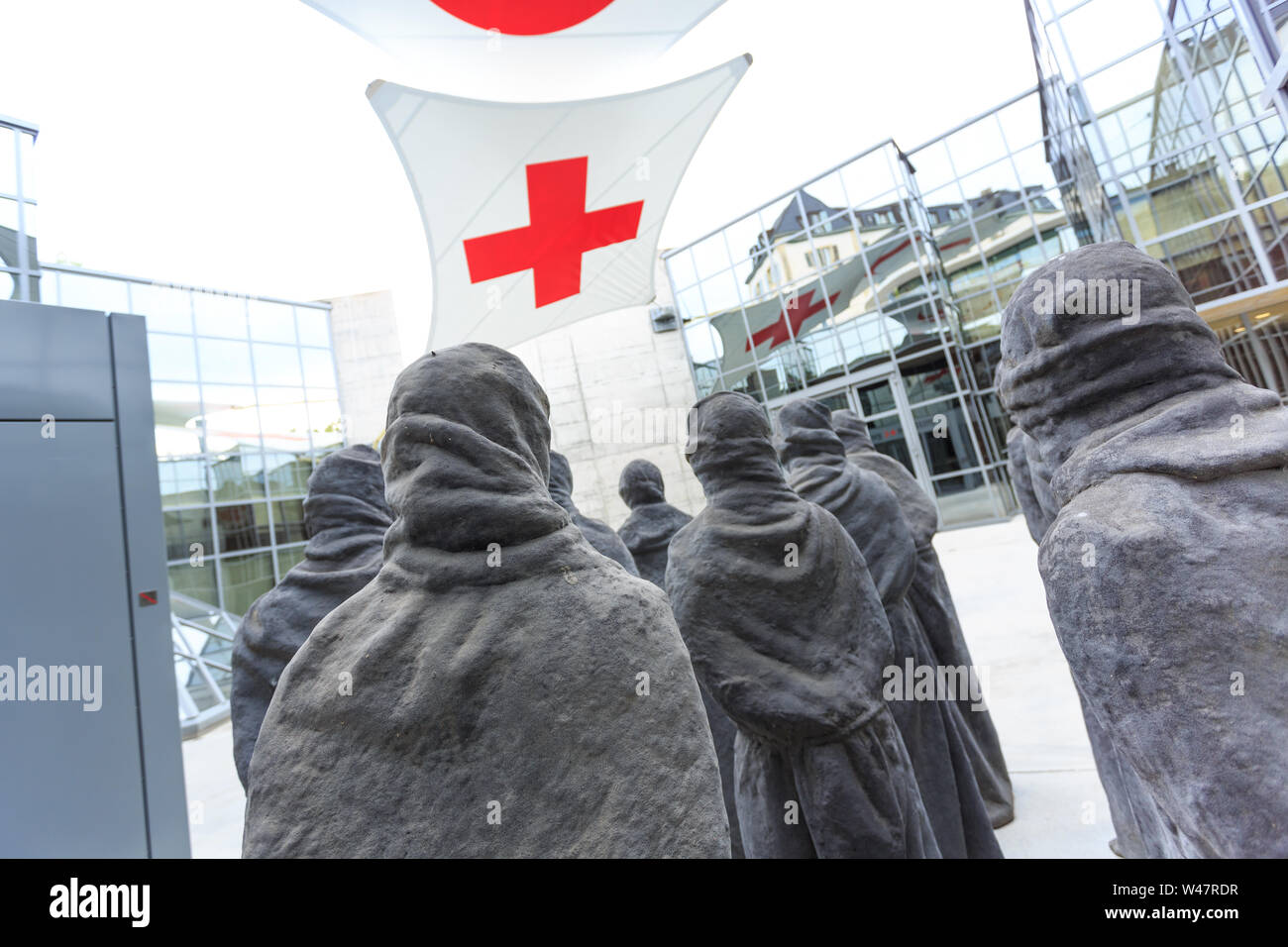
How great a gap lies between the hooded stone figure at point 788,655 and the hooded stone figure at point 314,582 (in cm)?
164

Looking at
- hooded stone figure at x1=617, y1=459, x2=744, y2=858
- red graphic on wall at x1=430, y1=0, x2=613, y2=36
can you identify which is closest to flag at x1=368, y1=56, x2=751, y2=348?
red graphic on wall at x1=430, y1=0, x2=613, y2=36

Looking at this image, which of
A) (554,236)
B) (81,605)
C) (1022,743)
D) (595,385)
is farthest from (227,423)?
(1022,743)

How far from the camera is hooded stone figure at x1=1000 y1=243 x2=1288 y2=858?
1124mm

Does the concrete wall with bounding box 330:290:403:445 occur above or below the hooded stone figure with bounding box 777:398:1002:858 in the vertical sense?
above

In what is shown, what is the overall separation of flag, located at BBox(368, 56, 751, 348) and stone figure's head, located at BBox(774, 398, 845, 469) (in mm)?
3647

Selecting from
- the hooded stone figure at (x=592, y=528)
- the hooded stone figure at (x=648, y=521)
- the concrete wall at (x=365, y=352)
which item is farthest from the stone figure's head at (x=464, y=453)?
the concrete wall at (x=365, y=352)

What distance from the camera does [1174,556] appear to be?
3.95 feet

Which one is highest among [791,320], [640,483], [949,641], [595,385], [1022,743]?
[595,385]

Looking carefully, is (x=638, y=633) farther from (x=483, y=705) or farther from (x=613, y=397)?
(x=613, y=397)

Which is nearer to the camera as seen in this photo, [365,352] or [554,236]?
[554,236]

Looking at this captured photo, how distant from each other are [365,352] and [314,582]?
48.3ft

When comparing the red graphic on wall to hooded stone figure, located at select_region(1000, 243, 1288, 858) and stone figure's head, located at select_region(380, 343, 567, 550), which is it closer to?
stone figure's head, located at select_region(380, 343, 567, 550)

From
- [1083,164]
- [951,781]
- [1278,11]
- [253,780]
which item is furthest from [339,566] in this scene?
[1083,164]

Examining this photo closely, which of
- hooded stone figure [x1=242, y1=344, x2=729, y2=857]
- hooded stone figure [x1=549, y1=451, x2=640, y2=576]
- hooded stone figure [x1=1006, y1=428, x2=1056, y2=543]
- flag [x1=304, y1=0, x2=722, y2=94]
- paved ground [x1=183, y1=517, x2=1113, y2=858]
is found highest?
flag [x1=304, y1=0, x2=722, y2=94]
